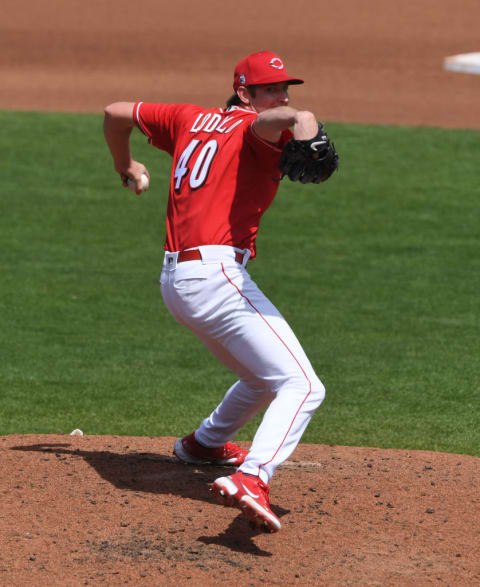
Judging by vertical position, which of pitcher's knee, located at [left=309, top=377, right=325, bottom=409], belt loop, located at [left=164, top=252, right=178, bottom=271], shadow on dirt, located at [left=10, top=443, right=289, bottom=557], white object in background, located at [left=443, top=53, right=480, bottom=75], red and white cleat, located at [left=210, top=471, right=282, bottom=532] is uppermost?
belt loop, located at [left=164, top=252, right=178, bottom=271]

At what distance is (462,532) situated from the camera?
486 cm

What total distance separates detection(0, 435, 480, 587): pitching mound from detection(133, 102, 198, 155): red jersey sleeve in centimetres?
176

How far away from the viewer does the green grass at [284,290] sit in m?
7.52

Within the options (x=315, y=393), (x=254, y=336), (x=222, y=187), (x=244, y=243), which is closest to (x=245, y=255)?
(x=244, y=243)

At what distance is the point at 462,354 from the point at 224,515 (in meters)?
4.43

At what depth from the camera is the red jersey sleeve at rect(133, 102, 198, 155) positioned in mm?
5371

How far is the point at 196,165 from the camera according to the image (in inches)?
197

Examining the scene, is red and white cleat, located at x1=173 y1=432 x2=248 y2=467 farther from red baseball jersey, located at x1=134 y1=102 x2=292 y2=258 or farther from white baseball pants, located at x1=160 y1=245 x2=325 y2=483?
red baseball jersey, located at x1=134 y1=102 x2=292 y2=258

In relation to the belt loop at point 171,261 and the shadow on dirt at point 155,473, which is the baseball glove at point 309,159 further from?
the shadow on dirt at point 155,473

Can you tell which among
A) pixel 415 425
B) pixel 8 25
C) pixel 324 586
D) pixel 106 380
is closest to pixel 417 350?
pixel 415 425

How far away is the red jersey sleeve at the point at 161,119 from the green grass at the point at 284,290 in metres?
2.35

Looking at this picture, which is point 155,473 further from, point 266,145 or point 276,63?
point 276,63

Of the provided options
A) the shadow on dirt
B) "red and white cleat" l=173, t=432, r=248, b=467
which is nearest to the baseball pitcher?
the shadow on dirt

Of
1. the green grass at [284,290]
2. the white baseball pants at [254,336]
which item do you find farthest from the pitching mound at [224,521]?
the green grass at [284,290]
